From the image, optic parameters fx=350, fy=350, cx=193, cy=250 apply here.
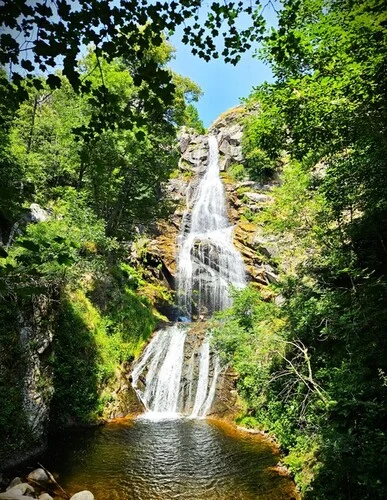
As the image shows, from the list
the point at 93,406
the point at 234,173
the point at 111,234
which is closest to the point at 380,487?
the point at 93,406

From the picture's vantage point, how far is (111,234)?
18.9m

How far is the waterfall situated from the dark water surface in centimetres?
285

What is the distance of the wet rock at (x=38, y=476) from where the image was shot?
766 cm

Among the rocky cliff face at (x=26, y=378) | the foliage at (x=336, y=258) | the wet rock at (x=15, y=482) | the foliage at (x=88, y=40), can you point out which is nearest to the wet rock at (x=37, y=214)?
the rocky cliff face at (x=26, y=378)

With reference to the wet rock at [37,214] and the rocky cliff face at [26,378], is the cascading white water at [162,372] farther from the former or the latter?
the wet rock at [37,214]

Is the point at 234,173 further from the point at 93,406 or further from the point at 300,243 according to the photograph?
the point at 93,406

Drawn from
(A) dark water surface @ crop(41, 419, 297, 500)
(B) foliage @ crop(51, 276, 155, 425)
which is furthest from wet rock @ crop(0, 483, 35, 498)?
(B) foliage @ crop(51, 276, 155, 425)

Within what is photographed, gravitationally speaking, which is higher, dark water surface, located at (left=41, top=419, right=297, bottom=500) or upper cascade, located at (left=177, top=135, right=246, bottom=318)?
upper cascade, located at (left=177, top=135, right=246, bottom=318)

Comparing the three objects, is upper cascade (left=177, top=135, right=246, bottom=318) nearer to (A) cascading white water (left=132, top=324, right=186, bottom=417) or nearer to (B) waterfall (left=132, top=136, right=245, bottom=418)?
(B) waterfall (left=132, top=136, right=245, bottom=418)

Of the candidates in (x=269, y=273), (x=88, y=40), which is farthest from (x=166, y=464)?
(x=269, y=273)

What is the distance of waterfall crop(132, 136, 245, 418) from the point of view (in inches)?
587

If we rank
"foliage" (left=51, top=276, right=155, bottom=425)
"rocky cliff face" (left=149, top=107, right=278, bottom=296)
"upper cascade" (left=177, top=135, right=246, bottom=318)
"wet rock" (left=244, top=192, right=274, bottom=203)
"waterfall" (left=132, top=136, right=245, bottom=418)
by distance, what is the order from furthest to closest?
"wet rock" (left=244, top=192, right=274, bottom=203)
"rocky cliff face" (left=149, top=107, right=278, bottom=296)
"upper cascade" (left=177, top=135, right=246, bottom=318)
"waterfall" (left=132, top=136, right=245, bottom=418)
"foliage" (left=51, top=276, right=155, bottom=425)

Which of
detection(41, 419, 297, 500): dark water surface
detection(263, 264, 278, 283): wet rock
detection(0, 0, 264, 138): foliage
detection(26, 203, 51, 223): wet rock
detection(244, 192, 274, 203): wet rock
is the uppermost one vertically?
detection(244, 192, 274, 203): wet rock

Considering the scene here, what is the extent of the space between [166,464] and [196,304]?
14.8m
